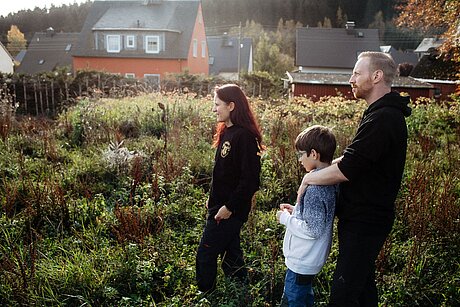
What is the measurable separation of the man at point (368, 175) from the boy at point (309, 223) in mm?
111

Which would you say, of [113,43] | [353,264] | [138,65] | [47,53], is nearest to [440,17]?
[353,264]

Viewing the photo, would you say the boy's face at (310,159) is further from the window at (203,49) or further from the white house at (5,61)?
the white house at (5,61)

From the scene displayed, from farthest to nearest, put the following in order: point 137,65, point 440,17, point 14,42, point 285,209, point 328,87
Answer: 1. point 14,42
2. point 137,65
3. point 328,87
4. point 440,17
5. point 285,209

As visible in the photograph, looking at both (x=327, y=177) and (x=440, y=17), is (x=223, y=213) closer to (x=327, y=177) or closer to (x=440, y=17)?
(x=327, y=177)

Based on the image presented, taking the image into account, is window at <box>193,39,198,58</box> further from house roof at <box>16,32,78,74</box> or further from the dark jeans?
the dark jeans

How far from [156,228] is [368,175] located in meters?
2.84

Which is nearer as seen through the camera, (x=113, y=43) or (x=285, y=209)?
(x=285, y=209)

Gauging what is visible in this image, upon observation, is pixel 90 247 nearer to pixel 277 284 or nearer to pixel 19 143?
pixel 277 284

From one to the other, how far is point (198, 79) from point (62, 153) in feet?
46.3

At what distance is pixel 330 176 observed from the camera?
97.4 inches

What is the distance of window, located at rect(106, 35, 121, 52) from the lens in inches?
1259

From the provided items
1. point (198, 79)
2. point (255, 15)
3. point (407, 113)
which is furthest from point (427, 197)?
point (255, 15)

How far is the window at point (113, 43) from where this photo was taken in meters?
32.0

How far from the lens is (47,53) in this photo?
47094 millimetres
